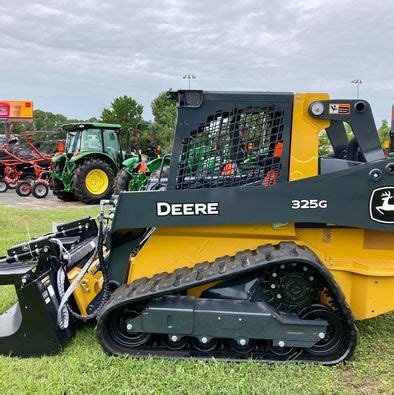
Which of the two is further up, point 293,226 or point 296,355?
point 293,226

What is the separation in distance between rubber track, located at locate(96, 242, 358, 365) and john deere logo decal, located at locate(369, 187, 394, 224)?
51 cm

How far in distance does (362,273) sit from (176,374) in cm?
149

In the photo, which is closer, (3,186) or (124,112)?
(3,186)

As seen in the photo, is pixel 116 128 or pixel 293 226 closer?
pixel 293 226

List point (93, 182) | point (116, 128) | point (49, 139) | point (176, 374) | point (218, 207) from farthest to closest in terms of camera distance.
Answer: point (49, 139), point (116, 128), point (93, 182), point (218, 207), point (176, 374)

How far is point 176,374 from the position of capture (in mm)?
3070

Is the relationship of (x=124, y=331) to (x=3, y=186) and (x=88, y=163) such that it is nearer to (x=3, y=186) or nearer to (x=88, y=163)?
(x=88, y=163)

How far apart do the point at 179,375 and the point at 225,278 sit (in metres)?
0.70

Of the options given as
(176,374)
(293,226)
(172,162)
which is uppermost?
(172,162)

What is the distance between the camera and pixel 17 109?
25.8 meters

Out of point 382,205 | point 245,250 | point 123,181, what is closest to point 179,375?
point 245,250

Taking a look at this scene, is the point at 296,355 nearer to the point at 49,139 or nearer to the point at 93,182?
the point at 93,182

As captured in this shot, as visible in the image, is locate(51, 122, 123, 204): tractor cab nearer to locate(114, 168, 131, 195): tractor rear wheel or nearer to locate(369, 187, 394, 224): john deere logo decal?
locate(114, 168, 131, 195): tractor rear wheel

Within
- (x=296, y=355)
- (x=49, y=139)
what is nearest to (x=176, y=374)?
(x=296, y=355)
